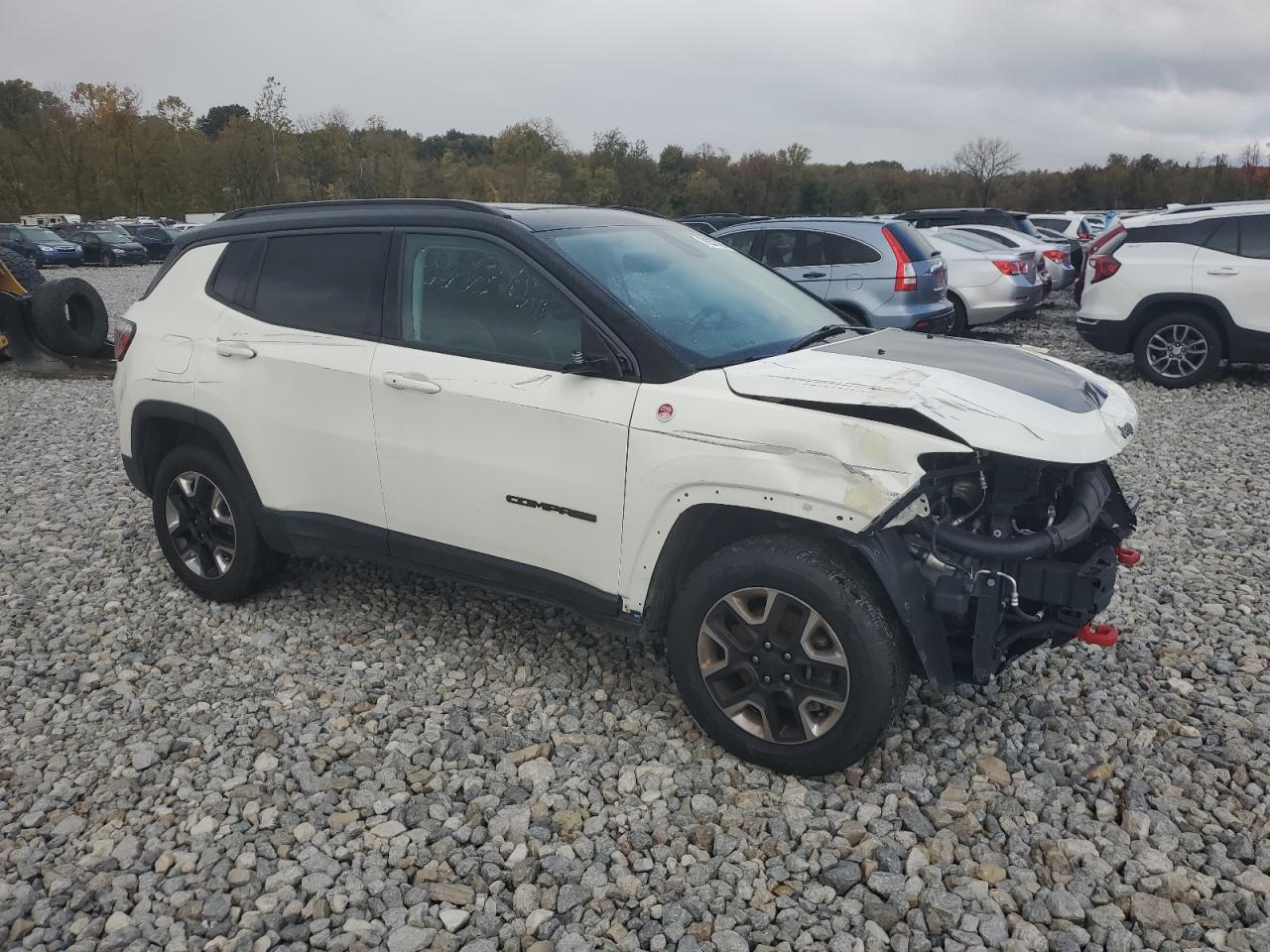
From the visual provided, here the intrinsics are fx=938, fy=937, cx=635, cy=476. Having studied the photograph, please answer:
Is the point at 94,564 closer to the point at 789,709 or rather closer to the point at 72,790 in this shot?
the point at 72,790

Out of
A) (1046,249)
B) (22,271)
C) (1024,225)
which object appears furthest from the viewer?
(1024,225)

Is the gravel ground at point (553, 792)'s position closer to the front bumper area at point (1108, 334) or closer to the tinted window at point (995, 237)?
the front bumper area at point (1108, 334)

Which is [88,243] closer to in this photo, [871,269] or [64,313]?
[64,313]

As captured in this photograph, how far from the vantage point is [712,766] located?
10.9 ft

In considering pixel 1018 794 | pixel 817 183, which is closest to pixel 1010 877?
pixel 1018 794

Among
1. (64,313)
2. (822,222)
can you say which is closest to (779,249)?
(822,222)

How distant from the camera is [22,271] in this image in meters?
11.8

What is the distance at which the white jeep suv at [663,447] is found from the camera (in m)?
2.95

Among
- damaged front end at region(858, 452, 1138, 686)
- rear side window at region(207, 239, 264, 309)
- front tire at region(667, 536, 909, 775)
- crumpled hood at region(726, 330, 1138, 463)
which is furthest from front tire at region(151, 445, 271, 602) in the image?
damaged front end at region(858, 452, 1138, 686)

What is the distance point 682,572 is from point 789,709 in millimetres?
600

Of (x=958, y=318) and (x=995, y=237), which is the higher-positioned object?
(x=995, y=237)

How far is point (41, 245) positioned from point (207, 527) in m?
31.2

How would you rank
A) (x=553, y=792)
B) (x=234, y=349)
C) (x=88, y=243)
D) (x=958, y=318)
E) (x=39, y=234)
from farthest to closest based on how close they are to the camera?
→ (x=88, y=243) → (x=39, y=234) → (x=958, y=318) → (x=234, y=349) → (x=553, y=792)

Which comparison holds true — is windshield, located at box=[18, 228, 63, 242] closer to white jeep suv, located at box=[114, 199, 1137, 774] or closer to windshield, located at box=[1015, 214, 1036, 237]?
windshield, located at box=[1015, 214, 1036, 237]
